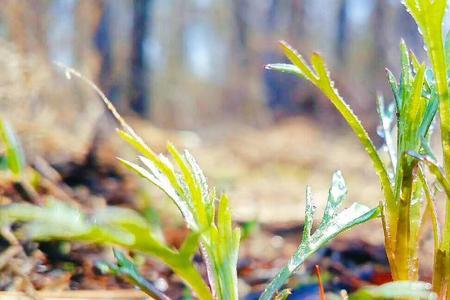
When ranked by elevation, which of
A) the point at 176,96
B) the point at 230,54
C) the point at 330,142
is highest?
the point at 230,54

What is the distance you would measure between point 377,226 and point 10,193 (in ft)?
6.87

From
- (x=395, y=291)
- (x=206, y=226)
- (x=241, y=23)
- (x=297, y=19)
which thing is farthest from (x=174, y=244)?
(x=241, y=23)

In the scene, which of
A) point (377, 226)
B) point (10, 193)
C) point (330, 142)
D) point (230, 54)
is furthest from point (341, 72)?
point (10, 193)

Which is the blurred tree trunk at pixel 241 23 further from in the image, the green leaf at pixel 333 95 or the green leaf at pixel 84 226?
the green leaf at pixel 84 226

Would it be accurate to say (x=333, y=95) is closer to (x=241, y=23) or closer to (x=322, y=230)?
(x=322, y=230)

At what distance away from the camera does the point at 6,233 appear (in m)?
1.66

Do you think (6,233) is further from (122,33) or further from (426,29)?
(122,33)

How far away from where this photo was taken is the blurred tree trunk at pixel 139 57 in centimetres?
1386

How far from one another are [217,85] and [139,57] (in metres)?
19.1

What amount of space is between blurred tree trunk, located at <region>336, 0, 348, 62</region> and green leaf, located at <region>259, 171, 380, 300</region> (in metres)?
24.5

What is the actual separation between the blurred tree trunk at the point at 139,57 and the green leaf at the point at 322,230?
41.9ft

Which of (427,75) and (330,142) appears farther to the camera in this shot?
(330,142)

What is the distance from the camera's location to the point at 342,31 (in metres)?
25.0

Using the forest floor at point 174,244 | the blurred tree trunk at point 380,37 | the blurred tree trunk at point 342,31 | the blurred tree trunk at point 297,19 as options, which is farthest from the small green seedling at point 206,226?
the blurred tree trunk at point 342,31
